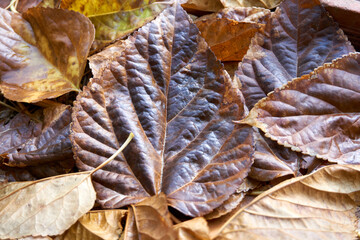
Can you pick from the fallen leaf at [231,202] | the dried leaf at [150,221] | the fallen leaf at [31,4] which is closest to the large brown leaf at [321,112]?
the fallen leaf at [231,202]

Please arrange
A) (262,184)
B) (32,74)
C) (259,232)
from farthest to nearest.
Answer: (32,74), (262,184), (259,232)

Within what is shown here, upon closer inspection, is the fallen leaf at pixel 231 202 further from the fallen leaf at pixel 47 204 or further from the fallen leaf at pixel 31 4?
the fallen leaf at pixel 31 4

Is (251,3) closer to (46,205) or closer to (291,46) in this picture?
(291,46)

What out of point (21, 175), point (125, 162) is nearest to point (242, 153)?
point (125, 162)

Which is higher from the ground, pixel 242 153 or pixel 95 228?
pixel 242 153

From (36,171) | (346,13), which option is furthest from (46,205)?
(346,13)

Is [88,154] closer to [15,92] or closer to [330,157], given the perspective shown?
[15,92]

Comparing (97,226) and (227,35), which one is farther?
(227,35)
